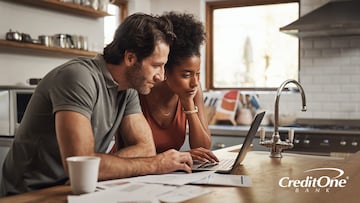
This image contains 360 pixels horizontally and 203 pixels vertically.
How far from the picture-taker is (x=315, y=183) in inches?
65.8

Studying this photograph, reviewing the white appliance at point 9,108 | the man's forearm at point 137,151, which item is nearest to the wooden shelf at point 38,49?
the white appliance at point 9,108

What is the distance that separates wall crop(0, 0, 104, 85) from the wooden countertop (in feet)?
7.21

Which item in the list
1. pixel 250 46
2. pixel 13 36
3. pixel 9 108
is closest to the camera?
pixel 9 108

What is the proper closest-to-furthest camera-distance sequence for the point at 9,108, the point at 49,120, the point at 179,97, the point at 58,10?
1. the point at 49,120
2. the point at 179,97
3. the point at 9,108
4. the point at 58,10

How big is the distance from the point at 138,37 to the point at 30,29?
84.8 inches

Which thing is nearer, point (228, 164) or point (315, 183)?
point (315, 183)

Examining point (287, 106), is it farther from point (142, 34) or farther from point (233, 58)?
point (142, 34)

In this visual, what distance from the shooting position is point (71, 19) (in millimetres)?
4184

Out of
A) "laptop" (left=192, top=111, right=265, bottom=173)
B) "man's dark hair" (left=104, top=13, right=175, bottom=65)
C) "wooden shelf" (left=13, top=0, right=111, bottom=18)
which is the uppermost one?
"wooden shelf" (left=13, top=0, right=111, bottom=18)

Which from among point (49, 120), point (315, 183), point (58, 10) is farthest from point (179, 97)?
point (58, 10)

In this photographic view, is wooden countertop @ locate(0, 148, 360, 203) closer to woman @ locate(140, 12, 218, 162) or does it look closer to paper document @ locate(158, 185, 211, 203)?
paper document @ locate(158, 185, 211, 203)

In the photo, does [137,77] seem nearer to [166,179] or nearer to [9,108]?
[166,179]

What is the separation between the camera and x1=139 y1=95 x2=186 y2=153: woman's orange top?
2426mm

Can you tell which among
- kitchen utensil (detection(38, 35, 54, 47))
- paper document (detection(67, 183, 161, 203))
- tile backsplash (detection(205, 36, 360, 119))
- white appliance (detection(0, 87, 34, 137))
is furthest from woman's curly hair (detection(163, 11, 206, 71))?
tile backsplash (detection(205, 36, 360, 119))
